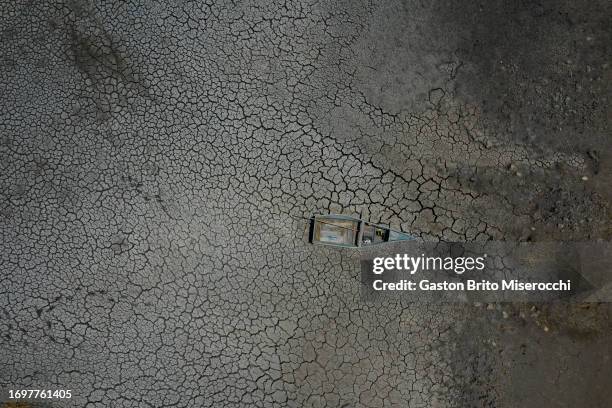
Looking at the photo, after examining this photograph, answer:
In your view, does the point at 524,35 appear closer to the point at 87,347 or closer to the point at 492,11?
the point at 492,11

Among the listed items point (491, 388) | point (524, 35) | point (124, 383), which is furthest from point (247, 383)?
point (524, 35)

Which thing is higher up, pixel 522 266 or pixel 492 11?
pixel 492 11

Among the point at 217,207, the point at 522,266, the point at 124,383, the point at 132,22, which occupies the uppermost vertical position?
the point at 132,22

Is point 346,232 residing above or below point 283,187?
below
